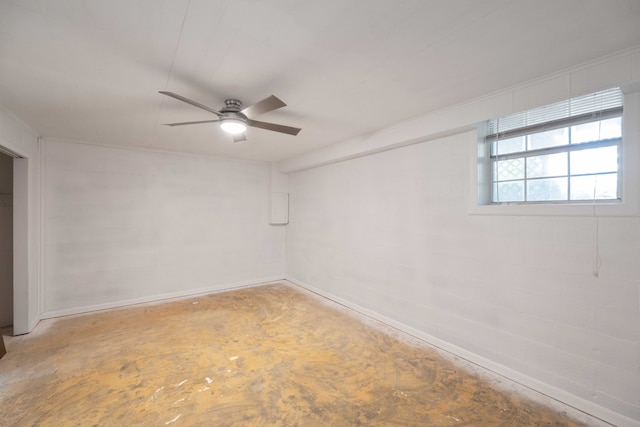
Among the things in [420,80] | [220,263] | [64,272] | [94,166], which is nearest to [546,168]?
[420,80]

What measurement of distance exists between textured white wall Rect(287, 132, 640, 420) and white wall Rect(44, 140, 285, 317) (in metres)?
1.86

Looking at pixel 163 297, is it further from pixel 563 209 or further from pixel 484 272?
A: pixel 563 209

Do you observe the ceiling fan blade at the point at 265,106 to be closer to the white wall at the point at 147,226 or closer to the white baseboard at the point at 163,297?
the white wall at the point at 147,226

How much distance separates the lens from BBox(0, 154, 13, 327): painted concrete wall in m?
3.58

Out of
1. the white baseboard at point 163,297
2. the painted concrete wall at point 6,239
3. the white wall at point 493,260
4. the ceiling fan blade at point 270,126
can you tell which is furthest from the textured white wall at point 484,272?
the painted concrete wall at point 6,239

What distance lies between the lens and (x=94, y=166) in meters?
4.14

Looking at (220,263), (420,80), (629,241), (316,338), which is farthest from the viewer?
(220,263)

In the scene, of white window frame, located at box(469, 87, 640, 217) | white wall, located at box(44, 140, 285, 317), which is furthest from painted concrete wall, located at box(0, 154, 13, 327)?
white window frame, located at box(469, 87, 640, 217)

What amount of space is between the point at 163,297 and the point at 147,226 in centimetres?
123

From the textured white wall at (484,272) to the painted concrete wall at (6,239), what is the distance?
14.6ft

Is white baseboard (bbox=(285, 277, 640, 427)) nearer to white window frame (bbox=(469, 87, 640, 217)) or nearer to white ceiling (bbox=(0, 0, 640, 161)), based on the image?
white window frame (bbox=(469, 87, 640, 217))

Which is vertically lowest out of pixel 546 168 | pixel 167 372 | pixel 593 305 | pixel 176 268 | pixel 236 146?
pixel 167 372

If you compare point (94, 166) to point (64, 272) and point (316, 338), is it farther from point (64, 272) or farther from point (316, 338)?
point (316, 338)

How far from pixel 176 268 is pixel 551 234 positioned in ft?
16.8
